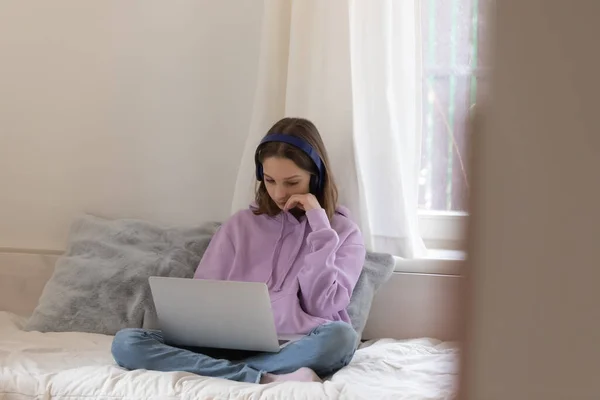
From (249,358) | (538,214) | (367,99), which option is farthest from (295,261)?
(538,214)

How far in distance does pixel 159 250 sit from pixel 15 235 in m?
0.53

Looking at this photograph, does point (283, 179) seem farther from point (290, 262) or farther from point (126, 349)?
point (126, 349)

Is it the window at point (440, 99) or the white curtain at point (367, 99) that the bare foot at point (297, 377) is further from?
the window at point (440, 99)

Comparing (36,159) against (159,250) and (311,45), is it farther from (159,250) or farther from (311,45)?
(311,45)

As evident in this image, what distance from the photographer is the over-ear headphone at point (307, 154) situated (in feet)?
5.55

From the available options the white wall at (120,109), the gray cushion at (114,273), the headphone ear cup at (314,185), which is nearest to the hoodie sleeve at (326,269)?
the headphone ear cup at (314,185)

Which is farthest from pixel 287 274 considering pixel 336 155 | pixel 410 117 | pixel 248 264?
pixel 410 117

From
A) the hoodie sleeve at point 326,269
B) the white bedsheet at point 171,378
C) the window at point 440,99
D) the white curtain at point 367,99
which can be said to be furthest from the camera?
the window at point 440,99

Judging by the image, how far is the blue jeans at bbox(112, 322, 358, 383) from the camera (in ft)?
4.63

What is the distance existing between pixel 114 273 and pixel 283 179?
505 millimetres

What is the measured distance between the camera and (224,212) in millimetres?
2070

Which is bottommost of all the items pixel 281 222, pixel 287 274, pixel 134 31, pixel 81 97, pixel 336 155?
pixel 287 274

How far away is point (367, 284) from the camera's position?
1.76m

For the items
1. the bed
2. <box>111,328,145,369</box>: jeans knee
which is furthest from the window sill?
<box>111,328,145,369</box>: jeans knee
